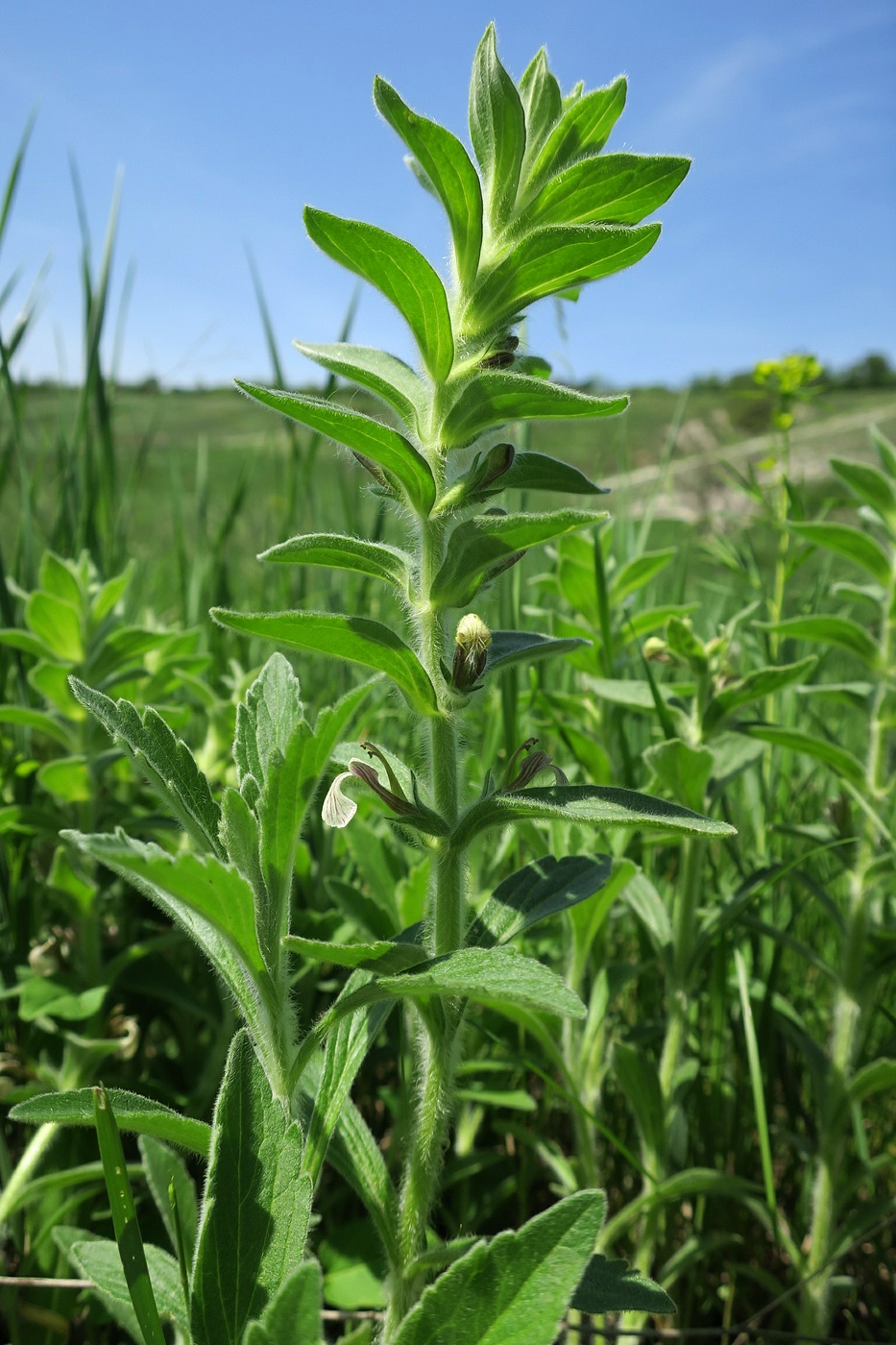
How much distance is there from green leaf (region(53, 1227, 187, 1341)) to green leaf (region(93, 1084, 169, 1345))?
0.48ft

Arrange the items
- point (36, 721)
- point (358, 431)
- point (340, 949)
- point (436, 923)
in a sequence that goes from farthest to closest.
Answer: point (36, 721), point (436, 923), point (358, 431), point (340, 949)

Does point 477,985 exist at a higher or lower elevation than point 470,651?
lower

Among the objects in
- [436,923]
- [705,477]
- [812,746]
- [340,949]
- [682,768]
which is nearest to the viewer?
[340,949]

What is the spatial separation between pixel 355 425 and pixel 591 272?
297 mm

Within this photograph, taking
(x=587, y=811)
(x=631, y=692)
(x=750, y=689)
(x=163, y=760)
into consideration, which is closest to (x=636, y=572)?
(x=631, y=692)

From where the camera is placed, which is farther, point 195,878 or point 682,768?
point 682,768

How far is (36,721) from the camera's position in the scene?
170 cm

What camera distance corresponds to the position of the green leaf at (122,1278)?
3.08 ft

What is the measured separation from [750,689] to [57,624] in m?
1.28

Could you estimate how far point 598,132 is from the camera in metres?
1.04

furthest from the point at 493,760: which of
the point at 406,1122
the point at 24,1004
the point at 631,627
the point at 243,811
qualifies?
the point at 243,811

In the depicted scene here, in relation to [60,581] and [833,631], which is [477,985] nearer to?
[833,631]

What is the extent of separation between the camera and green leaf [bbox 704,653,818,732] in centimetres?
148

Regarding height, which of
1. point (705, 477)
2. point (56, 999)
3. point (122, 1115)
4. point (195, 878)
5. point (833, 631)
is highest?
point (705, 477)
